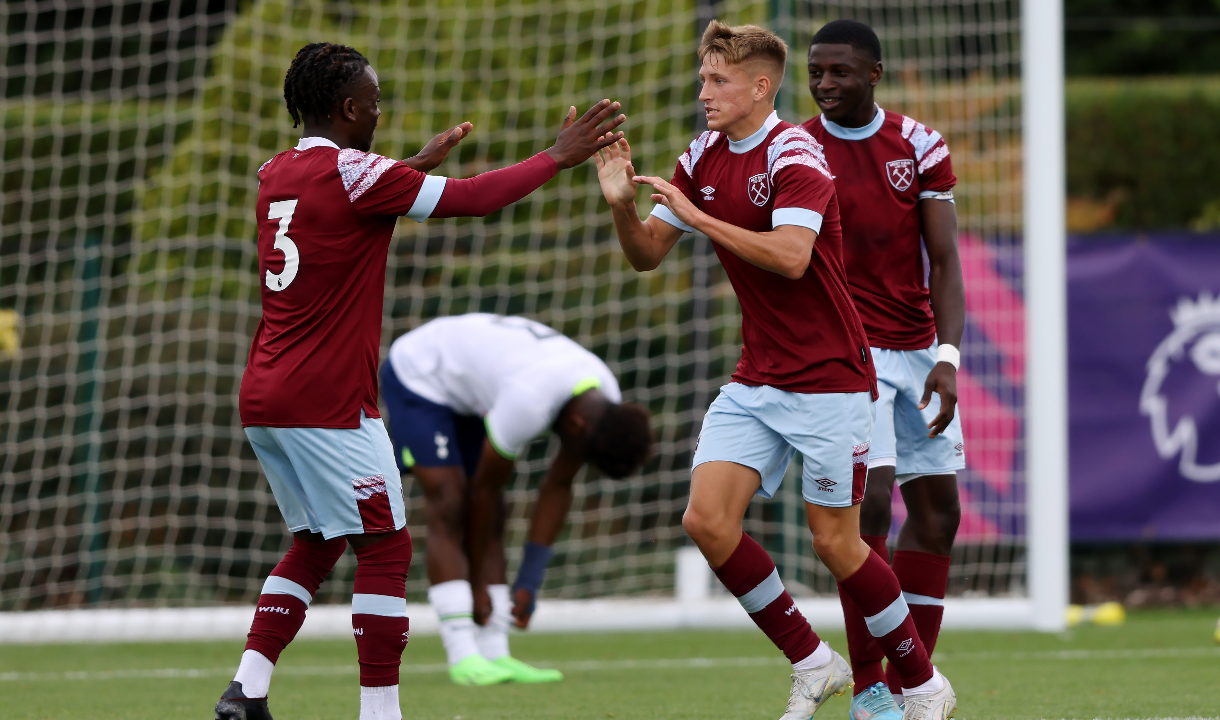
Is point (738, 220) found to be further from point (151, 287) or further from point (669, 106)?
point (151, 287)

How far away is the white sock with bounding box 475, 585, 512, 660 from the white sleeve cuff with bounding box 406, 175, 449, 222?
2627 millimetres

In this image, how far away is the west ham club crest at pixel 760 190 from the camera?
3986mm

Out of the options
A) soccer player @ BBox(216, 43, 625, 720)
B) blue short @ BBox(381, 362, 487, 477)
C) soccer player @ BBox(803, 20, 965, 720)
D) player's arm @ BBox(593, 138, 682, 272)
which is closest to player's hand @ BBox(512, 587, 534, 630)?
blue short @ BBox(381, 362, 487, 477)

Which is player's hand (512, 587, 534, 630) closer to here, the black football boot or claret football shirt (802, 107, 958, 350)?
the black football boot

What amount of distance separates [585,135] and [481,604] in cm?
264

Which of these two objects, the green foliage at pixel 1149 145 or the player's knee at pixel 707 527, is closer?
the player's knee at pixel 707 527

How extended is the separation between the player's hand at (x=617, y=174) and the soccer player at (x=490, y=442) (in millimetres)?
2007

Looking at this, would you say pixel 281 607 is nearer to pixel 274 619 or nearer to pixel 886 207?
pixel 274 619

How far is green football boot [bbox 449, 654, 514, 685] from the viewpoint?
5750 mm

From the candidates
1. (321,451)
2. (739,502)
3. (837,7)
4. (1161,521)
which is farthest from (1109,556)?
(321,451)

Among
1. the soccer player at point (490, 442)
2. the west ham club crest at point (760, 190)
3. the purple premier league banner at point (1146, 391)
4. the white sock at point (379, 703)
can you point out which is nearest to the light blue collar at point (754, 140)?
the west ham club crest at point (760, 190)

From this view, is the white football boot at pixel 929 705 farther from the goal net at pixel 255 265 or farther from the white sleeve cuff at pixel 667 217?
the goal net at pixel 255 265

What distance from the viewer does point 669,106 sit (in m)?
8.87

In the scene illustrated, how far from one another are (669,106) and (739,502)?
5249 millimetres
